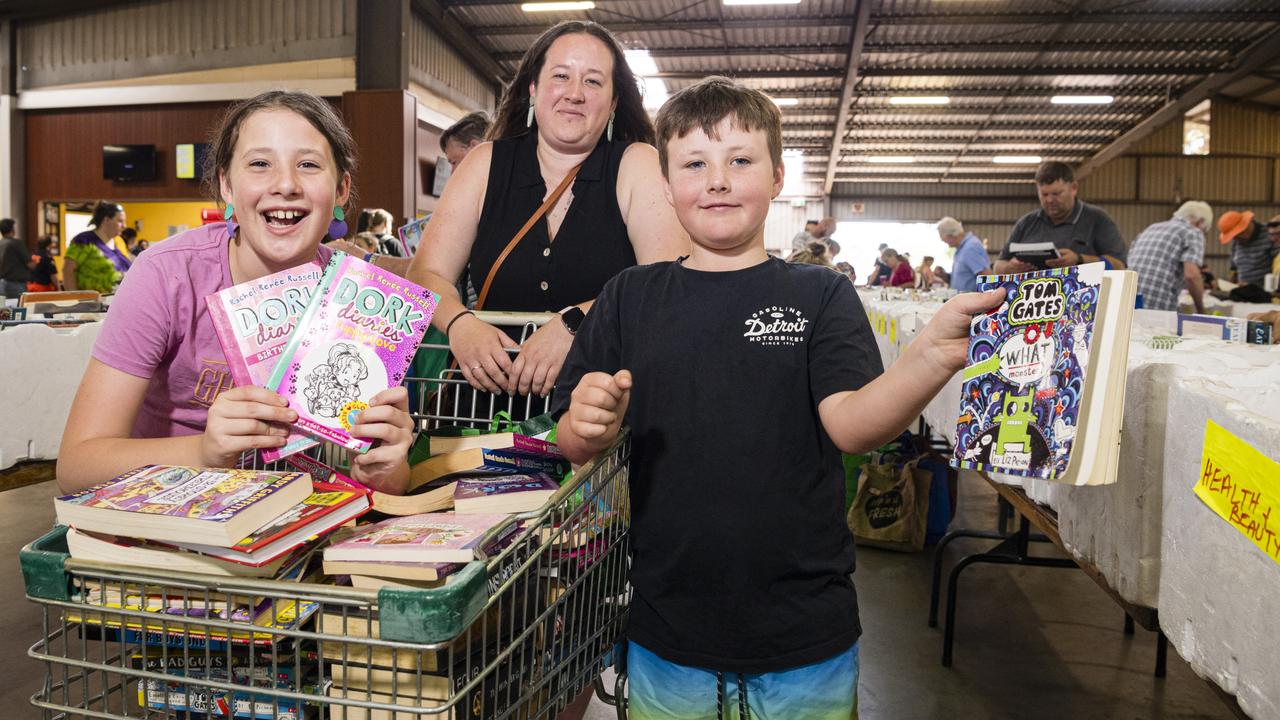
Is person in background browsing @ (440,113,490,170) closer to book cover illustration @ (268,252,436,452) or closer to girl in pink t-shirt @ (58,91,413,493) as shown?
girl in pink t-shirt @ (58,91,413,493)

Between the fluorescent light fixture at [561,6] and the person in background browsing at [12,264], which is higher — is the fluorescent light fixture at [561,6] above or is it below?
above

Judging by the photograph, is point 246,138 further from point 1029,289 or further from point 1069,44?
point 1069,44

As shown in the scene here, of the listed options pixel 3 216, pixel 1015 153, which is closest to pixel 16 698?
pixel 3 216

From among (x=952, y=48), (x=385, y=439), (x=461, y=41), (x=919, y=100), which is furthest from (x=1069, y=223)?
(x=919, y=100)

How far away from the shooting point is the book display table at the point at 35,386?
112 inches

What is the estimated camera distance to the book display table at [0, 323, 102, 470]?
2844 mm

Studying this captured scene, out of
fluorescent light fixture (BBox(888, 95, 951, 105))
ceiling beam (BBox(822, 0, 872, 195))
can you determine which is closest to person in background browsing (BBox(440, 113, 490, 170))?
ceiling beam (BBox(822, 0, 872, 195))

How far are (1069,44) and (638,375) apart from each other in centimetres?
1568

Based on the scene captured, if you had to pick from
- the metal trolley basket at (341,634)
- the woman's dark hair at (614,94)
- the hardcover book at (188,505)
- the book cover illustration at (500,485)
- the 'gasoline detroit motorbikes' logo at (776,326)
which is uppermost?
the woman's dark hair at (614,94)

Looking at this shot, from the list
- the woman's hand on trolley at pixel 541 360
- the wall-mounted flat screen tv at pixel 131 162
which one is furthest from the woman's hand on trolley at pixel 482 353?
the wall-mounted flat screen tv at pixel 131 162

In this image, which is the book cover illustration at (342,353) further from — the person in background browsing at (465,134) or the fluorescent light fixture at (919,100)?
the fluorescent light fixture at (919,100)

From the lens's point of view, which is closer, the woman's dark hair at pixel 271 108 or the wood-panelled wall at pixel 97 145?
the woman's dark hair at pixel 271 108

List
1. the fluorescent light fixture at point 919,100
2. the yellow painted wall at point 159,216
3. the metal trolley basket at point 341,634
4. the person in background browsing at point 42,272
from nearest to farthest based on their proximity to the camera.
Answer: the metal trolley basket at point 341,634
the person in background browsing at point 42,272
the yellow painted wall at point 159,216
the fluorescent light fixture at point 919,100

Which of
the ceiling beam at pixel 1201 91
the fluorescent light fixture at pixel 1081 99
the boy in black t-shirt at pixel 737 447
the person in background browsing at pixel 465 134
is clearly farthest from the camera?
the fluorescent light fixture at pixel 1081 99
